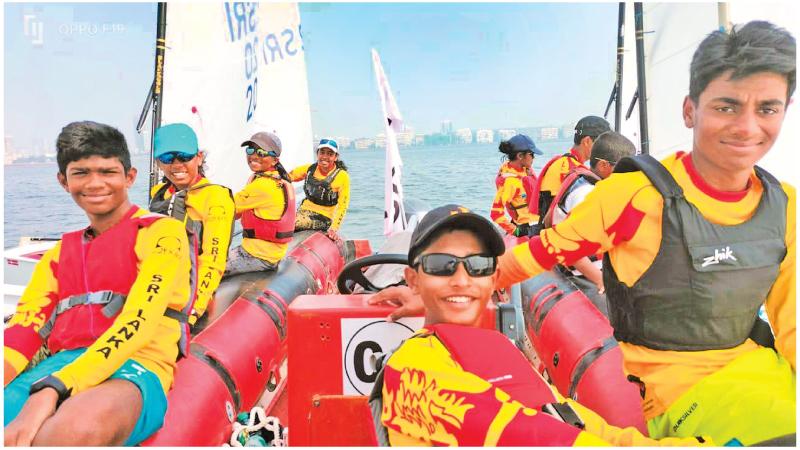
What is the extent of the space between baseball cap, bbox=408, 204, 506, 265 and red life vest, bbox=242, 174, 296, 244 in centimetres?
348

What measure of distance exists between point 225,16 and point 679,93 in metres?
5.16

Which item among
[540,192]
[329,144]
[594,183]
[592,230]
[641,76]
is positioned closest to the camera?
[592,230]

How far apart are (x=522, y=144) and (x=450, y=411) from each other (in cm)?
618

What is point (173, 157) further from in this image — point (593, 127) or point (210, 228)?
point (593, 127)

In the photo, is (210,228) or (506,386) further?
(210,228)

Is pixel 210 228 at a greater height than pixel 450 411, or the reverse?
pixel 210 228

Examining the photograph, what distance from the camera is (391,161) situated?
7441 millimetres

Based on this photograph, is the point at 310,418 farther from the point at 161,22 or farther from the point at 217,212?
the point at 161,22

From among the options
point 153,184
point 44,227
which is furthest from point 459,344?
point 44,227

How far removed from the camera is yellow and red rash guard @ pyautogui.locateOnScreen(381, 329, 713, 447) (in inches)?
56.1

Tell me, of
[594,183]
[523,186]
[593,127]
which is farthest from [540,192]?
[523,186]

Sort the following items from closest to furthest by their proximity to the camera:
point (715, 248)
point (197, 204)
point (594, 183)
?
point (715, 248) → point (197, 204) → point (594, 183)

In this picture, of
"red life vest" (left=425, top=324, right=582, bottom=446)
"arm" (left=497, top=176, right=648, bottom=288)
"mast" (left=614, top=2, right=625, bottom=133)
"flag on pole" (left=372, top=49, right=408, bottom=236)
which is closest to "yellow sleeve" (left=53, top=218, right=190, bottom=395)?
"red life vest" (left=425, top=324, right=582, bottom=446)

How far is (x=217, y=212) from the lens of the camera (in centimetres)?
384
